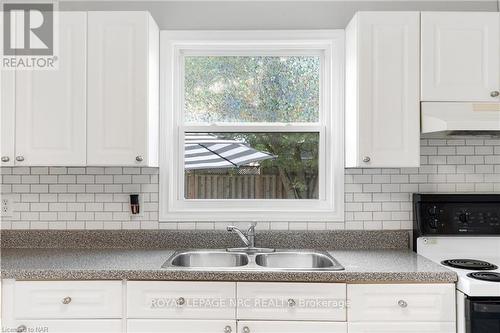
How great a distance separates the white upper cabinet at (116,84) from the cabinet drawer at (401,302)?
1.31 m

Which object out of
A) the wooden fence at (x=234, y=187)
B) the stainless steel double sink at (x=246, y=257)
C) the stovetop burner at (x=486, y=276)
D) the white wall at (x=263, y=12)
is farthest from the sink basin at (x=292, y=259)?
the white wall at (x=263, y=12)

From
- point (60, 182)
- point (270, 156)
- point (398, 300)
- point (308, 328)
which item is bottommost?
point (308, 328)

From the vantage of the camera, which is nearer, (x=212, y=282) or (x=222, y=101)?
(x=212, y=282)

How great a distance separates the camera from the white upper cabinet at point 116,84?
7.32 feet

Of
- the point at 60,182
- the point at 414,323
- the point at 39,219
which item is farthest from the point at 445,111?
the point at 39,219

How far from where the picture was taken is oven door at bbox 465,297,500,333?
5.83 ft

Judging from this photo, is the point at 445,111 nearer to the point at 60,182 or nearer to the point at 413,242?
the point at 413,242

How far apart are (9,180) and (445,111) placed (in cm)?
260

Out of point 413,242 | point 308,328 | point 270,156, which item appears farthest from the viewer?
point 270,156

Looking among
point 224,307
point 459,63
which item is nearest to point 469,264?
point 459,63

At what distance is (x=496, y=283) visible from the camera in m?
1.80

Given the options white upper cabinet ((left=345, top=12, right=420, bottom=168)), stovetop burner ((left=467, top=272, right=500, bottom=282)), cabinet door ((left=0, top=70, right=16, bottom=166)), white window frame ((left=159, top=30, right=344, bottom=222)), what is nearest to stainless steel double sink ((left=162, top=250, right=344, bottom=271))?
white window frame ((left=159, top=30, right=344, bottom=222))

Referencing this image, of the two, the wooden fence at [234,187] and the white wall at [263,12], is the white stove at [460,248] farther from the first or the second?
the white wall at [263,12]

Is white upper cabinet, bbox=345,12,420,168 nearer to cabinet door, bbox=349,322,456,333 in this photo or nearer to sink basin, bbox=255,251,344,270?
sink basin, bbox=255,251,344,270
